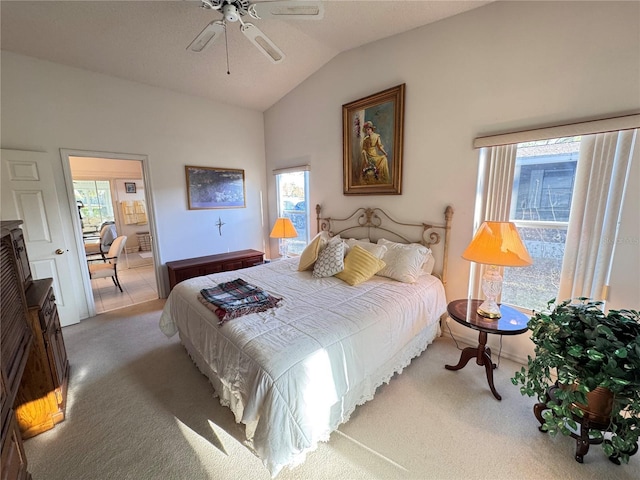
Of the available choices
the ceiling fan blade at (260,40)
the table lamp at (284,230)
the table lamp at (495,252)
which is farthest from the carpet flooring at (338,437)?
the ceiling fan blade at (260,40)

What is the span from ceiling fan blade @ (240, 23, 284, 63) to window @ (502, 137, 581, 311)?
218cm

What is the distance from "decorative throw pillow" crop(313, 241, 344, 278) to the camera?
8.98 ft

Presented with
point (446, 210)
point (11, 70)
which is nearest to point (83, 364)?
point (11, 70)

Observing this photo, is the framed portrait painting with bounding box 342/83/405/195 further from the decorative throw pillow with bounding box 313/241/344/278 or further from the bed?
the decorative throw pillow with bounding box 313/241/344/278

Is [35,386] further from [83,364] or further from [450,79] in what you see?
Answer: [450,79]

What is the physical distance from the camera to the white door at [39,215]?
108 inches

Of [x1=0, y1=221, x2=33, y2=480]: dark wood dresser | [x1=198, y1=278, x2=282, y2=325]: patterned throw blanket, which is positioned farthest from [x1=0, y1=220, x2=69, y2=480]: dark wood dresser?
[x1=198, y1=278, x2=282, y2=325]: patterned throw blanket

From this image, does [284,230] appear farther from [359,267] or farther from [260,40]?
[260,40]

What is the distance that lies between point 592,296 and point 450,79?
7.29 ft

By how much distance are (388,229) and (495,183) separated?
120 centimetres

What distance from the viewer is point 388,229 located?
10.5ft

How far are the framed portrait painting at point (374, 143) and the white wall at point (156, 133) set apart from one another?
2.08 m

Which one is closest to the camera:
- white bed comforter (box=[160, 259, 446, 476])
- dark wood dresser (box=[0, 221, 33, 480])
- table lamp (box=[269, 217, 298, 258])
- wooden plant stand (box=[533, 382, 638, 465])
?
dark wood dresser (box=[0, 221, 33, 480])

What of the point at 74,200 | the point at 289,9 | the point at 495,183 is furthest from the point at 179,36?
the point at 495,183
